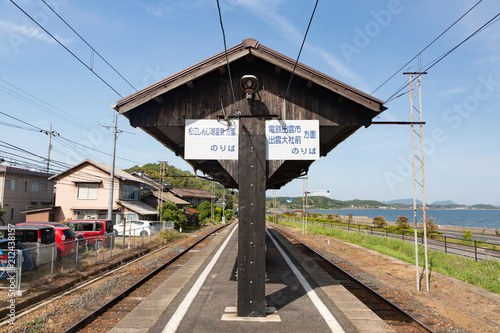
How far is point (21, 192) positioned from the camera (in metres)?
32.2

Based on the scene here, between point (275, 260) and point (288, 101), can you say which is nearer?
point (288, 101)

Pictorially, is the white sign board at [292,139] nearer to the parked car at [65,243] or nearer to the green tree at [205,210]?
the parked car at [65,243]

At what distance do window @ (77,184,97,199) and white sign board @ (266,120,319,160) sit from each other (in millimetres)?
30884

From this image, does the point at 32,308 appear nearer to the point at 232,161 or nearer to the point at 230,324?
the point at 230,324

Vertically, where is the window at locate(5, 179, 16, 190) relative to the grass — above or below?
above

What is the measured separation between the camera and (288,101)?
7672 millimetres

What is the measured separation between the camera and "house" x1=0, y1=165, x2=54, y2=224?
29906 mm

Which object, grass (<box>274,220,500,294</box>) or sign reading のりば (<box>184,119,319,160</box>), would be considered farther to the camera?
grass (<box>274,220,500,294</box>)

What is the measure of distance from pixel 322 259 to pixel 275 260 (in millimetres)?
2732

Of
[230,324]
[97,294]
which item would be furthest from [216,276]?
[230,324]

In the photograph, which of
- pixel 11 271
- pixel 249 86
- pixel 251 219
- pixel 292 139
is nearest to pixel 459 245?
pixel 292 139

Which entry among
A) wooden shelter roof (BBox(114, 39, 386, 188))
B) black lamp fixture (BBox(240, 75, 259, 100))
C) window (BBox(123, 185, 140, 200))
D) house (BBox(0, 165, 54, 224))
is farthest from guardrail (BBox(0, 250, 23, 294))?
window (BBox(123, 185, 140, 200))

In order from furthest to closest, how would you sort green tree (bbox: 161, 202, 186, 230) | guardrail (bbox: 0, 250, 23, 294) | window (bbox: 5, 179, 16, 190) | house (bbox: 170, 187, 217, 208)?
house (bbox: 170, 187, 217, 208) → green tree (bbox: 161, 202, 186, 230) → window (bbox: 5, 179, 16, 190) → guardrail (bbox: 0, 250, 23, 294)

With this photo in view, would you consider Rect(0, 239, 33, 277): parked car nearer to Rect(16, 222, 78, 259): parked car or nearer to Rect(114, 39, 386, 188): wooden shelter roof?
Rect(16, 222, 78, 259): parked car
